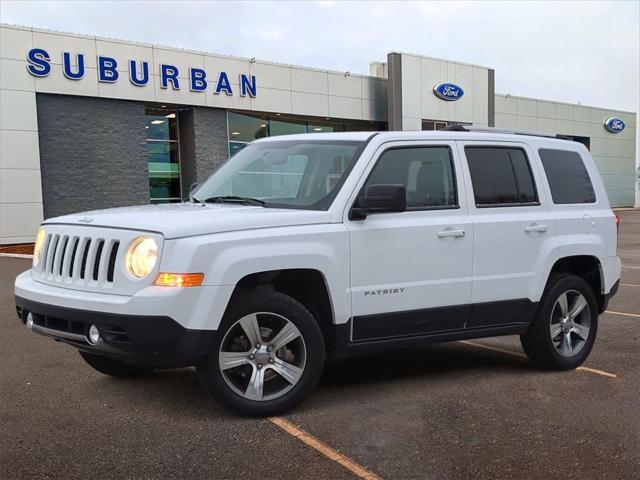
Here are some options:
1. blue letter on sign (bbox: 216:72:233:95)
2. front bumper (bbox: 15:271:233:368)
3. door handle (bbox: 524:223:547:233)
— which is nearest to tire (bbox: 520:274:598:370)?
door handle (bbox: 524:223:547:233)

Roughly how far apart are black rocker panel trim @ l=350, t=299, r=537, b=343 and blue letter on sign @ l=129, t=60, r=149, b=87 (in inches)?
779

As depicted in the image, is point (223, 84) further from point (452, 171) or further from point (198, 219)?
point (198, 219)

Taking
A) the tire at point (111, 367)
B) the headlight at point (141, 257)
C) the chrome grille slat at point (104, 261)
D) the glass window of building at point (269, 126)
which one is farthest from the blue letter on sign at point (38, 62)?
the headlight at point (141, 257)

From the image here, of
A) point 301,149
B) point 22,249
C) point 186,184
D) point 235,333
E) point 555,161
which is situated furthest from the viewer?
point 186,184

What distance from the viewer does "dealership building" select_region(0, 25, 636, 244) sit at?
67.8ft

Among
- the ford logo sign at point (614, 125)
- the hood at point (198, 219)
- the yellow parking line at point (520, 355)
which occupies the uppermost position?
the ford logo sign at point (614, 125)

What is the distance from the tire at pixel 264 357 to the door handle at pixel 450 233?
1227mm

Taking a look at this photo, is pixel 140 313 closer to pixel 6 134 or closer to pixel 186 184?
pixel 6 134

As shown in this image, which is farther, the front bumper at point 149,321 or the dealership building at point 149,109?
the dealership building at point 149,109

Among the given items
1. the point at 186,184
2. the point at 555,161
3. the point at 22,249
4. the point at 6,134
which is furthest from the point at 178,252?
the point at 186,184

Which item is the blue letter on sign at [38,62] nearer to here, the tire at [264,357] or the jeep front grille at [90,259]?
the jeep front grille at [90,259]

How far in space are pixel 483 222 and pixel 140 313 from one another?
2729mm

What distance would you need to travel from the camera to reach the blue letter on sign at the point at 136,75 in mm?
22469

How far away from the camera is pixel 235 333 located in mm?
4305
